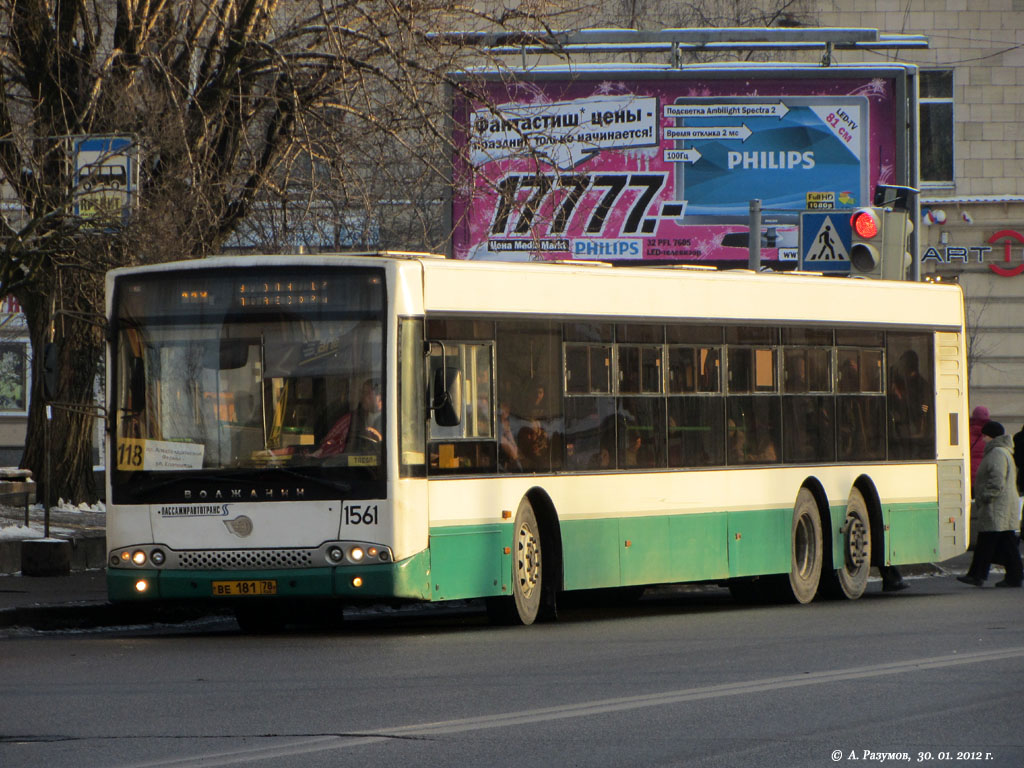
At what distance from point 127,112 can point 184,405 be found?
6848 millimetres

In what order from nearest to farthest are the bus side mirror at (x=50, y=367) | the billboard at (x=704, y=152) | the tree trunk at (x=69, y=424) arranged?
the bus side mirror at (x=50, y=367) < the tree trunk at (x=69, y=424) < the billboard at (x=704, y=152)

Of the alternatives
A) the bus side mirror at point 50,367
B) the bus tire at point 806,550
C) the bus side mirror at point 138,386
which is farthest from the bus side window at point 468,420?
the bus tire at point 806,550

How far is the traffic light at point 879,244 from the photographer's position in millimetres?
22125

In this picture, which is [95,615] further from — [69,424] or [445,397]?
[69,424]

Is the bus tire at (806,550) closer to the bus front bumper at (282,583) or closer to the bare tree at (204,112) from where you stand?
the bus front bumper at (282,583)

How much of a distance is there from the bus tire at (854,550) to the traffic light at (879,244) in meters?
5.00

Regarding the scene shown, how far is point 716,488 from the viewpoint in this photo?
16125mm

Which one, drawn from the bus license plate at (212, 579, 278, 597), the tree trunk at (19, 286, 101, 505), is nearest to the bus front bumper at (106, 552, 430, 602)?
the bus license plate at (212, 579, 278, 597)

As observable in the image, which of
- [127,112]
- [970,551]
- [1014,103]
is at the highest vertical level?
[1014,103]

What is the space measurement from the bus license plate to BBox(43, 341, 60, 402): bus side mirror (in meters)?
2.42

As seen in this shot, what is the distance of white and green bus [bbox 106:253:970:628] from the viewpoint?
13.4 m

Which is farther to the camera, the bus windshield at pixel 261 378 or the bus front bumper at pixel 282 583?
the bus windshield at pixel 261 378

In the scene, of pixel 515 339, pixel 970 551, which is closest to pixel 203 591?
pixel 515 339

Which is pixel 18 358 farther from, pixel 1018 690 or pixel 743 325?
pixel 1018 690
